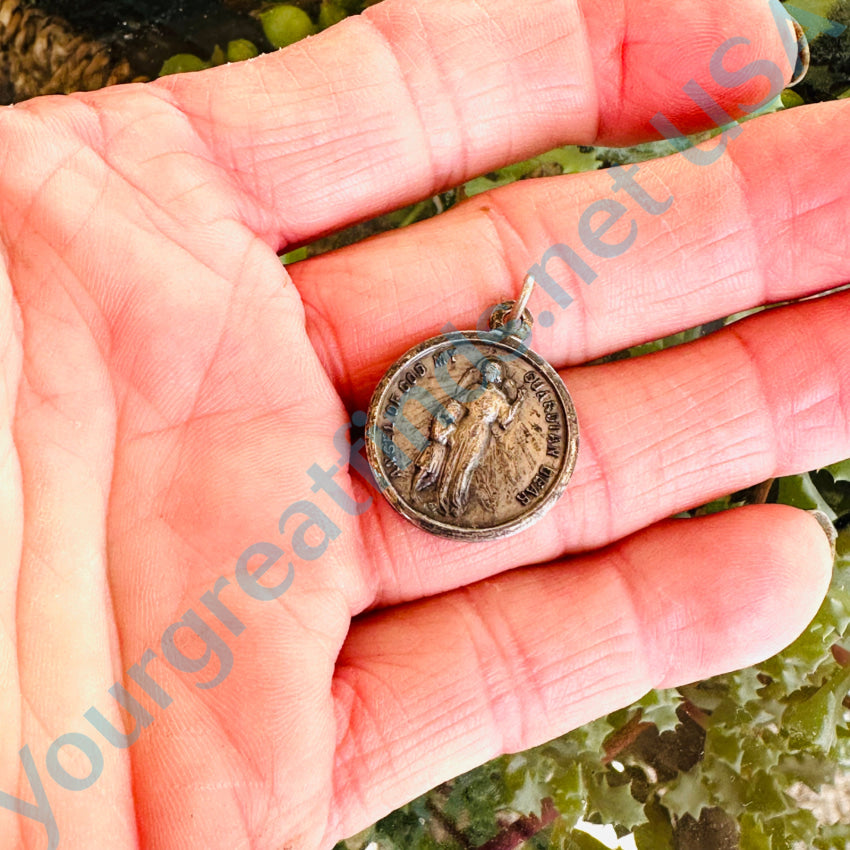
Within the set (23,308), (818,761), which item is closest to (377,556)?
(23,308)

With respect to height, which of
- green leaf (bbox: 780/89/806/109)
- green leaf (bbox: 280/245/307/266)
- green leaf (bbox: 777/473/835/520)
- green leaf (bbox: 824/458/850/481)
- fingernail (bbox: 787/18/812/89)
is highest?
fingernail (bbox: 787/18/812/89)

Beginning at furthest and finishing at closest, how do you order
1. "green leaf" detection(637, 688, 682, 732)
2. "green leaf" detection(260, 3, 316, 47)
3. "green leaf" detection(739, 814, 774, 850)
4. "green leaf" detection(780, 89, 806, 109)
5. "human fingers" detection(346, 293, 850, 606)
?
"green leaf" detection(260, 3, 316, 47) < "green leaf" detection(780, 89, 806, 109) < "green leaf" detection(637, 688, 682, 732) < "green leaf" detection(739, 814, 774, 850) < "human fingers" detection(346, 293, 850, 606)

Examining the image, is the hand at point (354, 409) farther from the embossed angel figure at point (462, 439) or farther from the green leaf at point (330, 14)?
the green leaf at point (330, 14)

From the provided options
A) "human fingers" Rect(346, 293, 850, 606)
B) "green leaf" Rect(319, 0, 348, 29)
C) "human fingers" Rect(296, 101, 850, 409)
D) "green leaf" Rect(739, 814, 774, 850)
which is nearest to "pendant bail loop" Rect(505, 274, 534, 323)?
"human fingers" Rect(296, 101, 850, 409)

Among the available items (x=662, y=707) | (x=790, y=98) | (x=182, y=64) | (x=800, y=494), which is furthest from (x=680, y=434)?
(x=182, y=64)

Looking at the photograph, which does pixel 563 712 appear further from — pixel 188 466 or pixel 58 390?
pixel 58 390

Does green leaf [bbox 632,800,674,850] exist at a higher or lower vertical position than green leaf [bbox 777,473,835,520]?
lower

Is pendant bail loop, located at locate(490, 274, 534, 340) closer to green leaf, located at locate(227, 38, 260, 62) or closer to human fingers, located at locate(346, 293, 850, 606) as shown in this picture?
human fingers, located at locate(346, 293, 850, 606)
